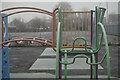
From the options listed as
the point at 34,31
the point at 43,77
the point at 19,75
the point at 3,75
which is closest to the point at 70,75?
the point at 43,77

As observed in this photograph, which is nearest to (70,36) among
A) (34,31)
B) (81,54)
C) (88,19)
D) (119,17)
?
(88,19)

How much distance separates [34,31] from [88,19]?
9819 millimetres

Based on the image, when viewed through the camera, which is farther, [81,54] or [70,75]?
[70,75]

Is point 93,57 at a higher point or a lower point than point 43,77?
higher

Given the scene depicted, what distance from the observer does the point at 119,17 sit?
1942 centimetres

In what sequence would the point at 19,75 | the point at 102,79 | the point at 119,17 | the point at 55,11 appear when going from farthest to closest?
the point at 119,17 < the point at 19,75 < the point at 102,79 < the point at 55,11

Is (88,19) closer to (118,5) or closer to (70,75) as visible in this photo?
(70,75)

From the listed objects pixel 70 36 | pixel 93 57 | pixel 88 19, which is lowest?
pixel 93 57

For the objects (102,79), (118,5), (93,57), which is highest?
(118,5)

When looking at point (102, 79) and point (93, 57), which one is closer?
point (93, 57)

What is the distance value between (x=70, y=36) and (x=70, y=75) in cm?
130

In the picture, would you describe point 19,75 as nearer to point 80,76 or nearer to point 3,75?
point 3,75

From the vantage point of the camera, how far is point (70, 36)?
5312mm

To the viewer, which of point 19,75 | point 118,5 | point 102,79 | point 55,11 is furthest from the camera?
point 118,5
